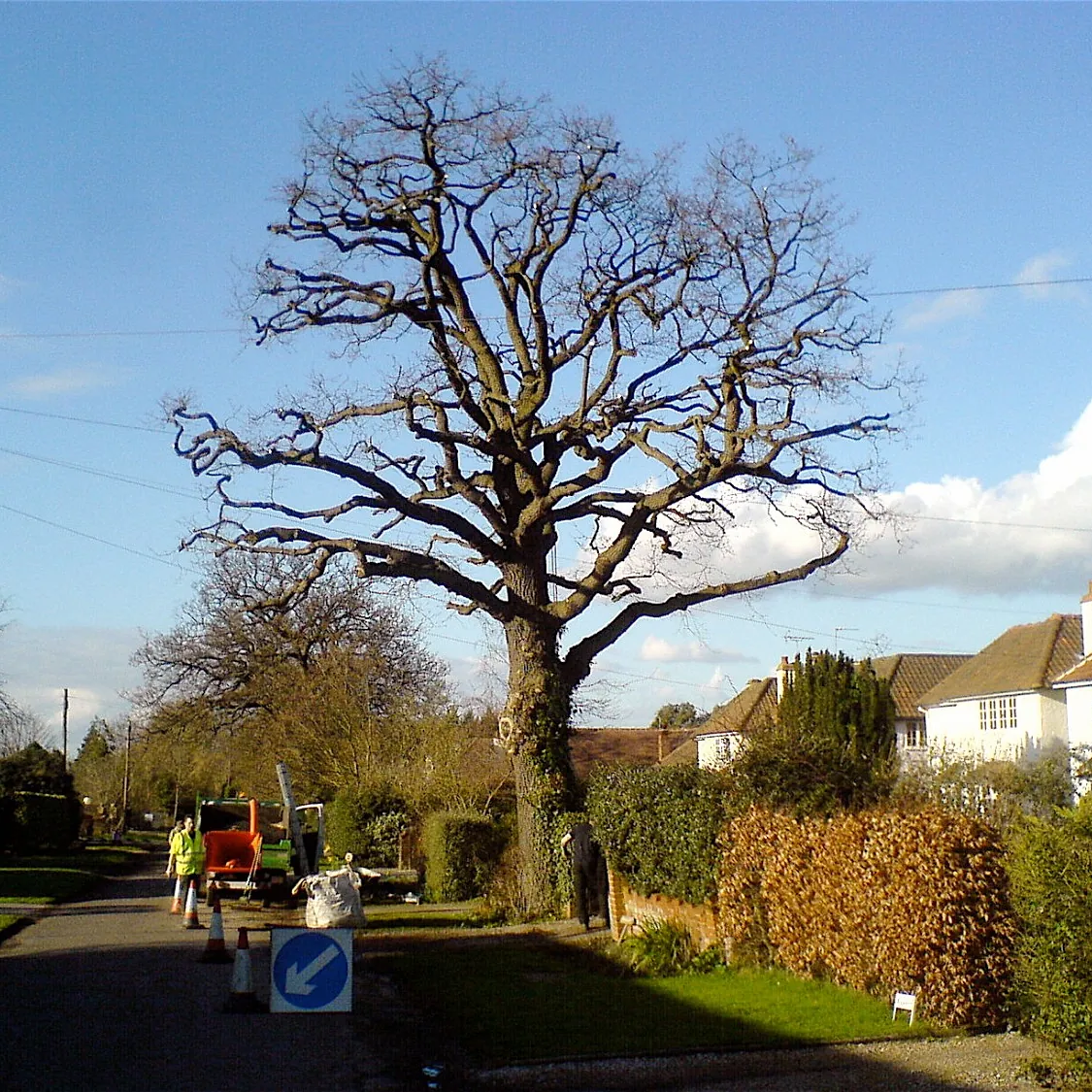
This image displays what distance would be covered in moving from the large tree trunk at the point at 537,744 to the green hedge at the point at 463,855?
4187 millimetres

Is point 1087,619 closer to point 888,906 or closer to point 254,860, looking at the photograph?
point 254,860

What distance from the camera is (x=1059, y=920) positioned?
940 cm

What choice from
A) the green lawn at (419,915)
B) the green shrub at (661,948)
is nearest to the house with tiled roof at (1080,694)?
the green lawn at (419,915)

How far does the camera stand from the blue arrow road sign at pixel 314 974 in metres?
11.5

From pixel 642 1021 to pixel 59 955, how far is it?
898 centimetres

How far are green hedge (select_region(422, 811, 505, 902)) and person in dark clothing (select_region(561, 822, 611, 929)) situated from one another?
6.03 meters

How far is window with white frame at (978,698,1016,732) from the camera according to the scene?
4450cm

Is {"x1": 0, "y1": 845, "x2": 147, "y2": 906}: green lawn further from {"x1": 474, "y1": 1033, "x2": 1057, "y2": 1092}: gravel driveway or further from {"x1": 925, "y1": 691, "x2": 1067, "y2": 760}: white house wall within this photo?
{"x1": 925, "y1": 691, "x2": 1067, "y2": 760}: white house wall

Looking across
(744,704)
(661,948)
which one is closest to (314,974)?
(661,948)

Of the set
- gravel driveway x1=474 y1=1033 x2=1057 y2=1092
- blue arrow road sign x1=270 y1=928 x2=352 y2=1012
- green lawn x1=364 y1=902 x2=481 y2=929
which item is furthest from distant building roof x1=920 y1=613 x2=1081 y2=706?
blue arrow road sign x1=270 y1=928 x2=352 y2=1012

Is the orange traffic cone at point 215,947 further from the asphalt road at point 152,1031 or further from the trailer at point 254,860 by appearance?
the trailer at point 254,860

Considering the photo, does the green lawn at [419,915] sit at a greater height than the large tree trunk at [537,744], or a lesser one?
lesser

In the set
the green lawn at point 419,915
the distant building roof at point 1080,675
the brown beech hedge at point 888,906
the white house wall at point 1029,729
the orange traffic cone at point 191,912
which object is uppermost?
the distant building roof at point 1080,675

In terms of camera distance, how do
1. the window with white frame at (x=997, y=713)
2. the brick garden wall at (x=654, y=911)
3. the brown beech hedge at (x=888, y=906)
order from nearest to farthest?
1. the brown beech hedge at (x=888, y=906)
2. the brick garden wall at (x=654, y=911)
3. the window with white frame at (x=997, y=713)
